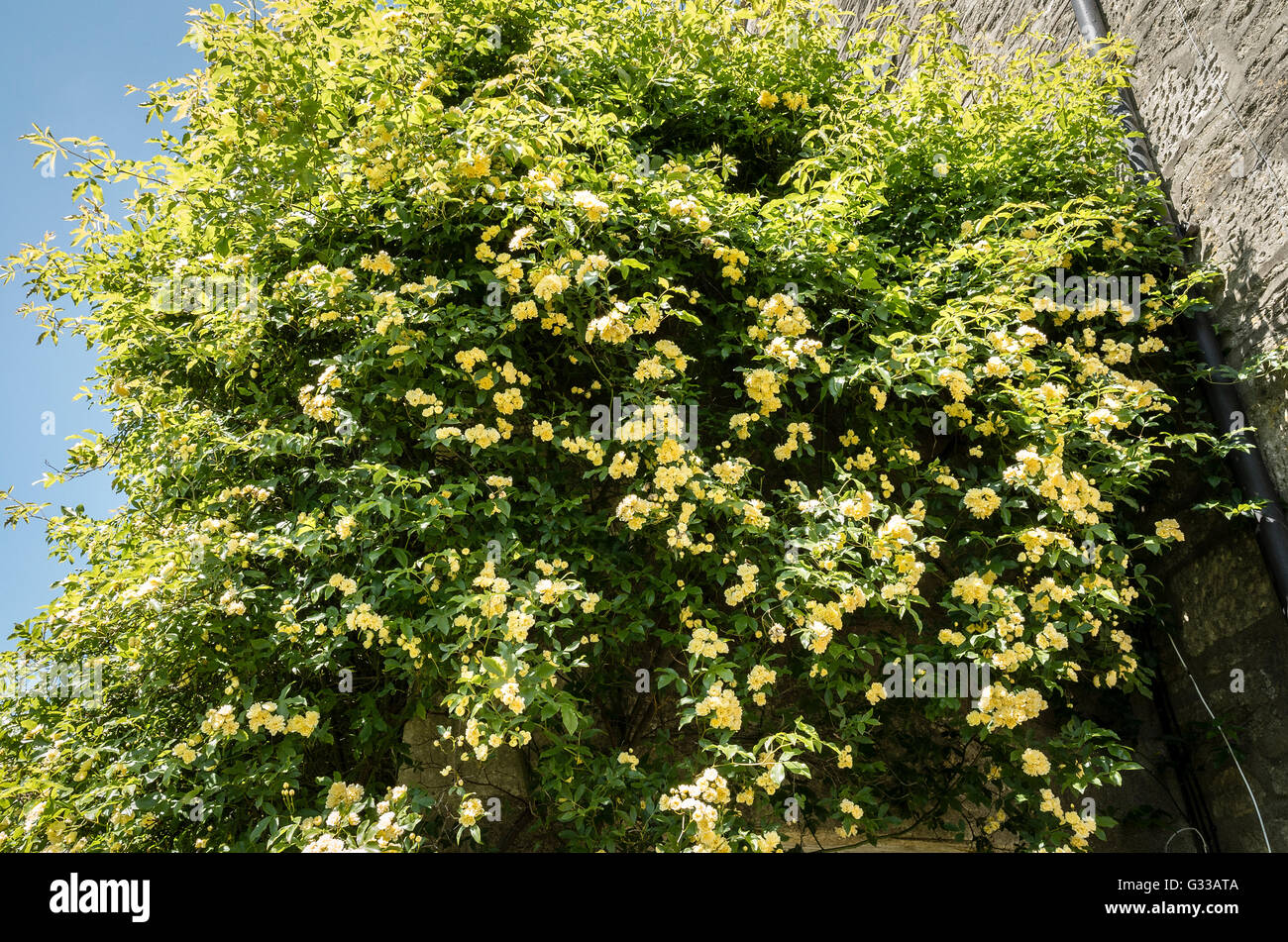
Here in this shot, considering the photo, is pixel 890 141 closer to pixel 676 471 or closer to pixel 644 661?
pixel 676 471

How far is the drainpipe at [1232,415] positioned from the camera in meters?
3.11

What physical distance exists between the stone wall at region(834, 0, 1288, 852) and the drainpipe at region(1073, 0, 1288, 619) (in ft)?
0.17

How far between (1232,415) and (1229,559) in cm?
61

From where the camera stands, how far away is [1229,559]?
10.9ft

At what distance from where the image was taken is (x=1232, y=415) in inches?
133

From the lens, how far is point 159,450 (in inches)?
124

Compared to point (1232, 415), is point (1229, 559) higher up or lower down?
lower down

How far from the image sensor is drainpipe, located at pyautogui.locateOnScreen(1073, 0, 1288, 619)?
10.2ft

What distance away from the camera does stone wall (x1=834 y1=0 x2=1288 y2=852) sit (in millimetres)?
3166

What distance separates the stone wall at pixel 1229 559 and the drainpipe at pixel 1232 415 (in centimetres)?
5
